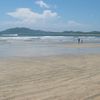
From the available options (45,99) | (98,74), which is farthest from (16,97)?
(98,74)

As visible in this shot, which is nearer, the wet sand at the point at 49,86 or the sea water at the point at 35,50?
the wet sand at the point at 49,86

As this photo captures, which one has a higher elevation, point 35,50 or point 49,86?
point 49,86

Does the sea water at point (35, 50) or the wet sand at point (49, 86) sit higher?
the wet sand at point (49, 86)

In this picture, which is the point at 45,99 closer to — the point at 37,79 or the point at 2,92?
the point at 2,92

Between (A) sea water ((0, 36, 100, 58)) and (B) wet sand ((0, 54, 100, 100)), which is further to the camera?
(A) sea water ((0, 36, 100, 58))

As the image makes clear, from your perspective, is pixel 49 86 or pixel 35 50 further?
pixel 35 50

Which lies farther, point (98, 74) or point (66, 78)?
point (98, 74)

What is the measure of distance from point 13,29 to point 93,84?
149387 millimetres

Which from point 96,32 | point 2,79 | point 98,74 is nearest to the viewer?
point 2,79

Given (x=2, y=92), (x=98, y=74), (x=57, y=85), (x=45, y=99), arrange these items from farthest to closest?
(x=98, y=74)
(x=57, y=85)
(x=2, y=92)
(x=45, y=99)

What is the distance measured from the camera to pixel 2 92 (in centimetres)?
688

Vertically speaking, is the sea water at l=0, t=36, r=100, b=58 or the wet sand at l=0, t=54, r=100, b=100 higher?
the wet sand at l=0, t=54, r=100, b=100

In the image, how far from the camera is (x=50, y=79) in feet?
28.6

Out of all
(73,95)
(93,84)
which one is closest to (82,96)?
(73,95)
